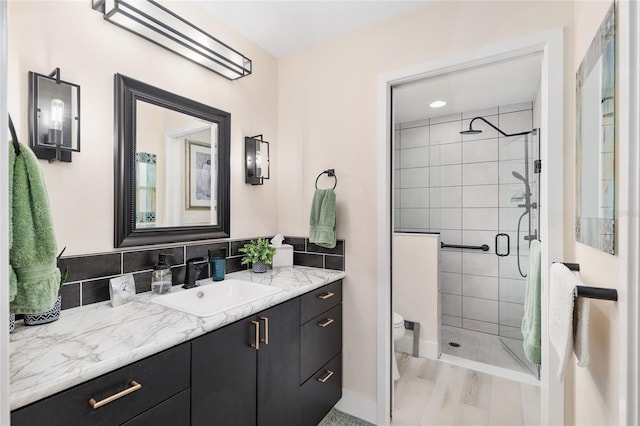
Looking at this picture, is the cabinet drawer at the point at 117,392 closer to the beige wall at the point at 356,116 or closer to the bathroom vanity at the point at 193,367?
the bathroom vanity at the point at 193,367

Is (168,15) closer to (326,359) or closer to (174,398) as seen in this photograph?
(174,398)

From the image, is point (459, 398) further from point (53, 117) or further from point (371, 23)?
point (53, 117)

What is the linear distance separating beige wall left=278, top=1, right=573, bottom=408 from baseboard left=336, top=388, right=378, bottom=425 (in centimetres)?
4

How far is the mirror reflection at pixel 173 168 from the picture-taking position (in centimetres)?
147

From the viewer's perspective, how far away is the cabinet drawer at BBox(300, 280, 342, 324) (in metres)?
1.59

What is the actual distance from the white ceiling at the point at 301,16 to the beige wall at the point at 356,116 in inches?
2.7

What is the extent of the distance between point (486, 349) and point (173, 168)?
8.17 feet

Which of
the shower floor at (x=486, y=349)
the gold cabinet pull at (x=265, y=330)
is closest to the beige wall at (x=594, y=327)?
the shower floor at (x=486, y=349)

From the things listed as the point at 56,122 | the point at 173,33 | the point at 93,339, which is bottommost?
the point at 93,339

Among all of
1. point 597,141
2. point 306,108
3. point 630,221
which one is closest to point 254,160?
point 306,108

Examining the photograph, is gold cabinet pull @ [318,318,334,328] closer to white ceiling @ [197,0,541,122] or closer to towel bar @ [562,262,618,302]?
towel bar @ [562,262,618,302]

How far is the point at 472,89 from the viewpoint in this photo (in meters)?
1.90

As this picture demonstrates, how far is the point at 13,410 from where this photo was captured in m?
0.64

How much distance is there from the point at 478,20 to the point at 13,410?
2.33 m
